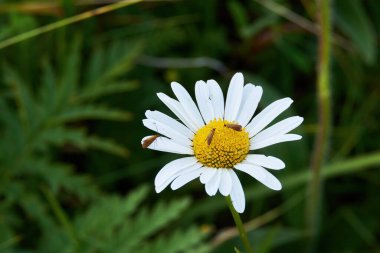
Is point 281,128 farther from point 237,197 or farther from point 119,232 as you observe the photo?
point 119,232

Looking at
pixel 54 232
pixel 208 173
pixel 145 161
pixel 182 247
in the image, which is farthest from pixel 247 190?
pixel 208 173

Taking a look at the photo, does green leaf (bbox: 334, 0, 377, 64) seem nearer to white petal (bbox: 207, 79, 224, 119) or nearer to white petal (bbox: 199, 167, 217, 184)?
white petal (bbox: 207, 79, 224, 119)

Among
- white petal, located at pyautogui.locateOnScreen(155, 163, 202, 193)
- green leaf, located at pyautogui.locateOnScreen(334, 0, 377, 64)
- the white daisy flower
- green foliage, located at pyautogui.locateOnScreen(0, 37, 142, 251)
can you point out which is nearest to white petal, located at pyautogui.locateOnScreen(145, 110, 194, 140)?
the white daisy flower

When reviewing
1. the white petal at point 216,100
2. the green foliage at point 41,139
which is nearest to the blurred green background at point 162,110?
the green foliage at point 41,139

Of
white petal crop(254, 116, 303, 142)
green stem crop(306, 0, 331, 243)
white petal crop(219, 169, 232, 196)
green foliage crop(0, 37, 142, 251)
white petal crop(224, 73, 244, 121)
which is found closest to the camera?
white petal crop(219, 169, 232, 196)

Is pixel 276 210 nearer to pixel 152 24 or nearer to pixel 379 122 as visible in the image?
pixel 379 122

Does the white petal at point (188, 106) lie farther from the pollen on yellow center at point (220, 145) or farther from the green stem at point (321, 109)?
the green stem at point (321, 109)

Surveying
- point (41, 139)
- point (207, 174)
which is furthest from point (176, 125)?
point (41, 139)
